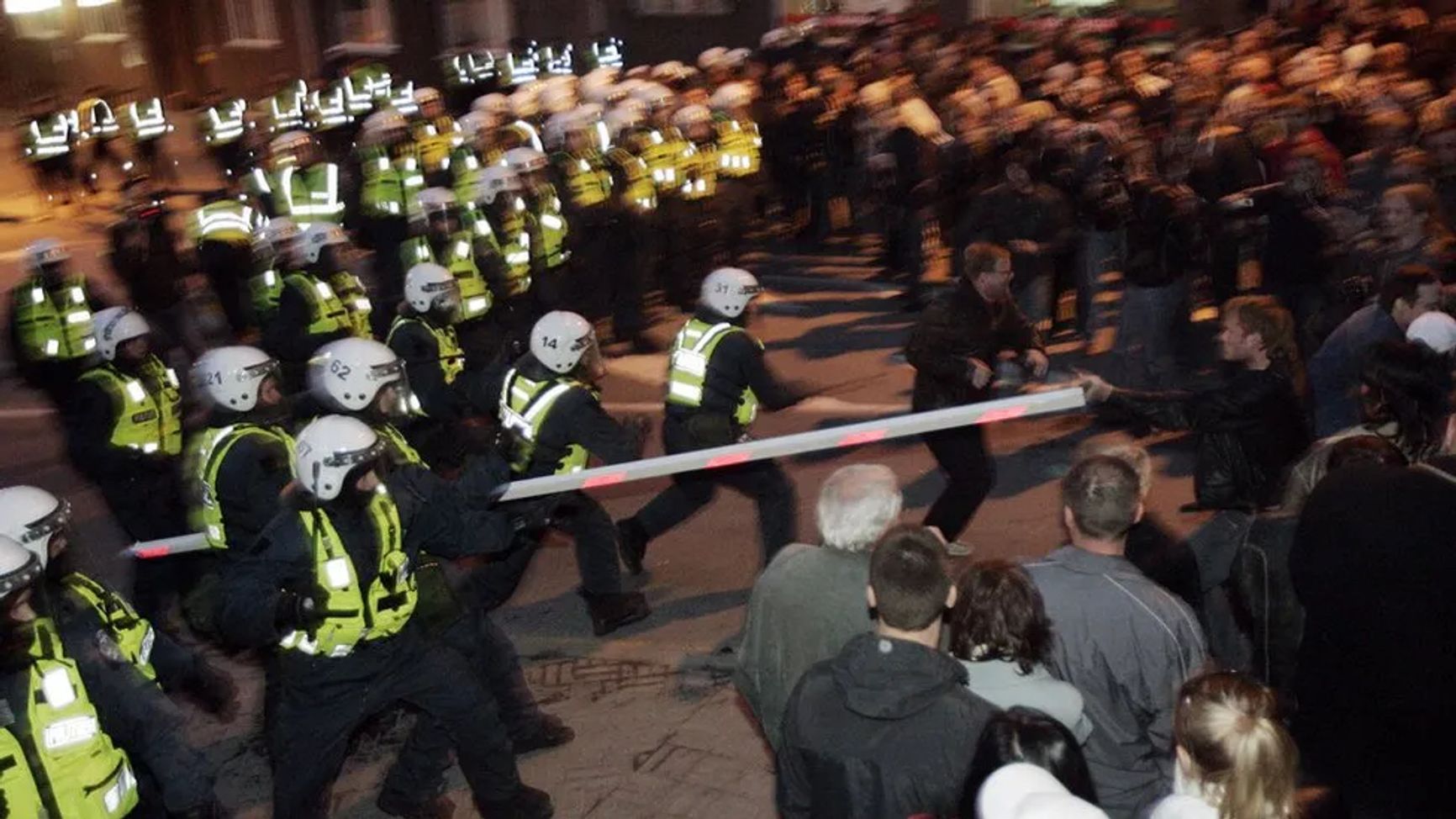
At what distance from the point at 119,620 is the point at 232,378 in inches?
78.9

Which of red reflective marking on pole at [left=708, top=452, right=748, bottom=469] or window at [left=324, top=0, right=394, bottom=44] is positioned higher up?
window at [left=324, top=0, right=394, bottom=44]

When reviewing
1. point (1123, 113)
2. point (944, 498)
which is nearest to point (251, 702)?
point (944, 498)

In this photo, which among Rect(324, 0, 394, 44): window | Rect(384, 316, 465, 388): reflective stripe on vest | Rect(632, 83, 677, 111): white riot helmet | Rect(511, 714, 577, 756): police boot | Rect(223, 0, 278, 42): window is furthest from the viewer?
Rect(223, 0, 278, 42): window

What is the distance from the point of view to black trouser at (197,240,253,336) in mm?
12039

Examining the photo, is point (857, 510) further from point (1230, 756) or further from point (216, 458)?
point (216, 458)

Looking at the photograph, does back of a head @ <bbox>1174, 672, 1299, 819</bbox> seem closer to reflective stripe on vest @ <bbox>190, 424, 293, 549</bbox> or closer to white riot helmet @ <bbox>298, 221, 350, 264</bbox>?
reflective stripe on vest @ <bbox>190, 424, 293, 549</bbox>

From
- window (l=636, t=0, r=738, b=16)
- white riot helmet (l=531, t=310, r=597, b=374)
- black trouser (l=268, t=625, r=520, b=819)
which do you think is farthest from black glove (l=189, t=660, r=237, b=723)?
window (l=636, t=0, r=738, b=16)

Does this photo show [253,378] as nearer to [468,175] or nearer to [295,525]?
[295,525]

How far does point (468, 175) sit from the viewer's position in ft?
45.7

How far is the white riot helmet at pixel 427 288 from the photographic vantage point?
902 centimetres

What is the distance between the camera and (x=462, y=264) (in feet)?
36.6

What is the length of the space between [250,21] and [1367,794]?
30.5m

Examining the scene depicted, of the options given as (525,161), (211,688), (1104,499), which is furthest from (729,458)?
(525,161)

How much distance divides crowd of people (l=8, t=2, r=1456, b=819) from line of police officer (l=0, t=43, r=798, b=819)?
2 cm
